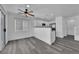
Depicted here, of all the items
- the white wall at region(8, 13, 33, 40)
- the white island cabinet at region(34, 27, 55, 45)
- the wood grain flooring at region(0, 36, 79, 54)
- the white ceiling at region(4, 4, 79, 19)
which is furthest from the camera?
the white wall at region(8, 13, 33, 40)

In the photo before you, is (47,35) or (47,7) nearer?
(47,7)

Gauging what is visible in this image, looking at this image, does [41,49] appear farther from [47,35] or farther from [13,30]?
[13,30]

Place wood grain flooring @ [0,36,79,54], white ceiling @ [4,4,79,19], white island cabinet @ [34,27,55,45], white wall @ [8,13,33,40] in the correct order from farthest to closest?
white wall @ [8,13,33,40]
white island cabinet @ [34,27,55,45]
white ceiling @ [4,4,79,19]
wood grain flooring @ [0,36,79,54]

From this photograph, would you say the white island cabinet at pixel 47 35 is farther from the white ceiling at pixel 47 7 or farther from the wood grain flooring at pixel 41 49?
the white ceiling at pixel 47 7

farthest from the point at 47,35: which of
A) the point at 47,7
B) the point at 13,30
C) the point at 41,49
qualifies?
the point at 13,30

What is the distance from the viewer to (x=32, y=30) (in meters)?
8.03

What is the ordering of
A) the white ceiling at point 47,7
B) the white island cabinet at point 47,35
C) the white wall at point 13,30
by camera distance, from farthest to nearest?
the white wall at point 13,30 → the white island cabinet at point 47,35 → the white ceiling at point 47,7

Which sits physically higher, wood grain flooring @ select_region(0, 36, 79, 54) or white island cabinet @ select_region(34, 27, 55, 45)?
white island cabinet @ select_region(34, 27, 55, 45)

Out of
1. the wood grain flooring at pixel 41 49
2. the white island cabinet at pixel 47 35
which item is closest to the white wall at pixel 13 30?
the wood grain flooring at pixel 41 49

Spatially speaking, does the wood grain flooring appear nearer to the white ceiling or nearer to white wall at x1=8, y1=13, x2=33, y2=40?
white wall at x1=8, y1=13, x2=33, y2=40

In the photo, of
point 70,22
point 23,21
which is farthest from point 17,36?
point 70,22

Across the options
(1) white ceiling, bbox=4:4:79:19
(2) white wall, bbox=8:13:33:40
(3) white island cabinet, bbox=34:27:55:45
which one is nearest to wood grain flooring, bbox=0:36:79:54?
(3) white island cabinet, bbox=34:27:55:45
